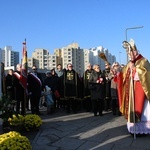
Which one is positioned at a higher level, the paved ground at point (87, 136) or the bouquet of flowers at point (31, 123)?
the bouquet of flowers at point (31, 123)

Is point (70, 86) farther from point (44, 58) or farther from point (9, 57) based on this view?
Answer: point (44, 58)

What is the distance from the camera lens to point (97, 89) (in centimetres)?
1105

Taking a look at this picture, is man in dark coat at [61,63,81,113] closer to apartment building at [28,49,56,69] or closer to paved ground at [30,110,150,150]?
paved ground at [30,110,150,150]

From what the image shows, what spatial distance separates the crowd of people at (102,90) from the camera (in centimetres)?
746

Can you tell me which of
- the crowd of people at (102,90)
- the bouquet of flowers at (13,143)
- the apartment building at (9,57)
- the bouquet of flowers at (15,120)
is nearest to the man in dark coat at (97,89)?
the crowd of people at (102,90)

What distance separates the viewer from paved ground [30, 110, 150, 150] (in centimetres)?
659

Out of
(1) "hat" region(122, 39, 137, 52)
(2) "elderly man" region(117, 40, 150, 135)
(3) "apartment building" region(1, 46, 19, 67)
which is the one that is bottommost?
(2) "elderly man" region(117, 40, 150, 135)

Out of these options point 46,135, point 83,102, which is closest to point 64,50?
point 83,102

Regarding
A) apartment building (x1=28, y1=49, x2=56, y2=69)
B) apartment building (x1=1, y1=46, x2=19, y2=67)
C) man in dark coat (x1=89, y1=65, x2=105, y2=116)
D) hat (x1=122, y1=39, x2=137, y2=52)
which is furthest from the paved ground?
apartment building (x1=28, y1=49, x2=56, y2=69)

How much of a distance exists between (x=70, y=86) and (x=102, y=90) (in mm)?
1678

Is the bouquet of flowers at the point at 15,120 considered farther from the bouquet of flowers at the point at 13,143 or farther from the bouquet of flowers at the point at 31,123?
the bouquet of flowers at the point at 13,143

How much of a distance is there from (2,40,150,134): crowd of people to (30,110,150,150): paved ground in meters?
0.51

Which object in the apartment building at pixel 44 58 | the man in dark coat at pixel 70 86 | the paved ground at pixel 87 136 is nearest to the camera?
the paved ground at pixel 87 136

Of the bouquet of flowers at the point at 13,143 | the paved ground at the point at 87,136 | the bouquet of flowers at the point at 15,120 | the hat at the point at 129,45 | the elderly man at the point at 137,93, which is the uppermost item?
the hat at the point at 129,45
